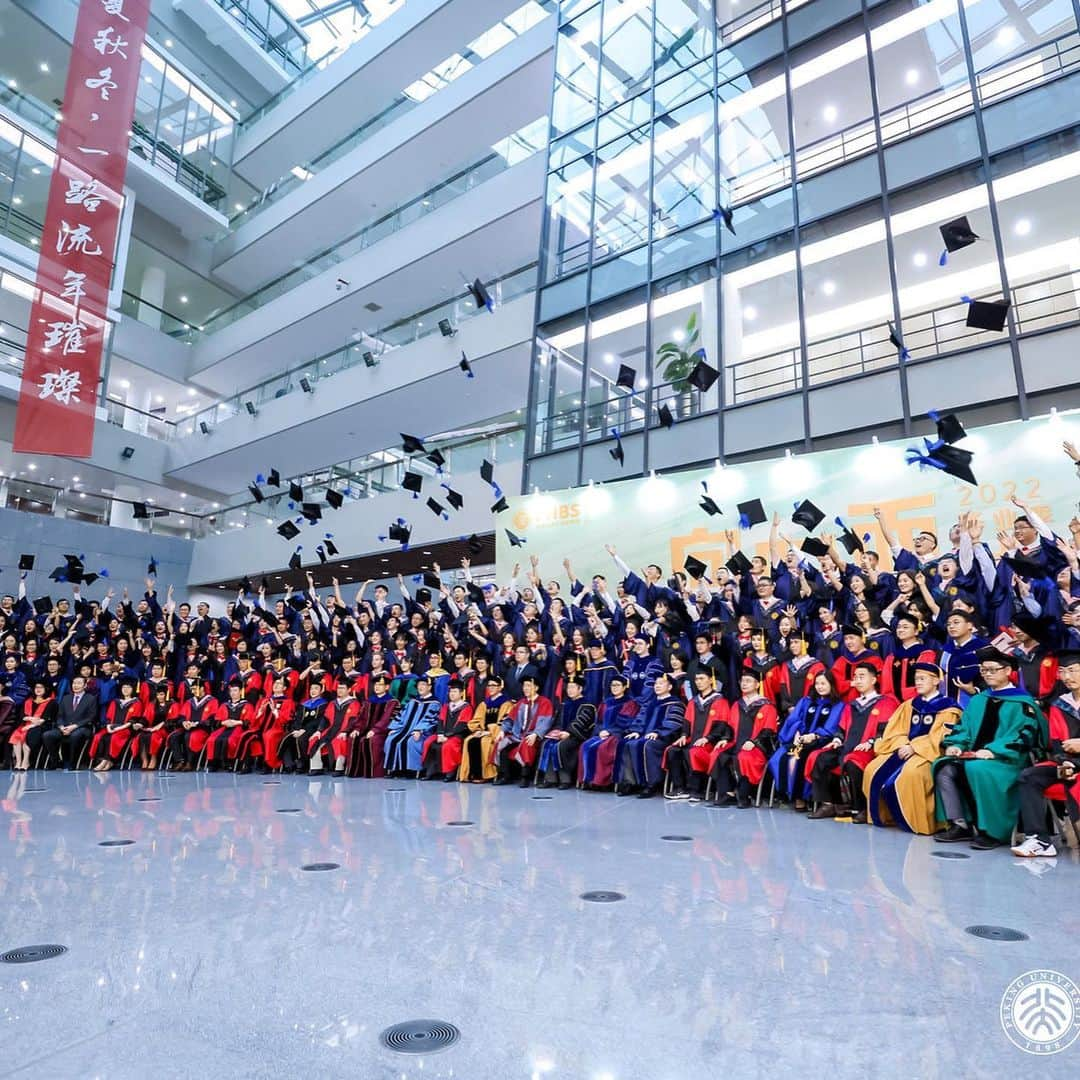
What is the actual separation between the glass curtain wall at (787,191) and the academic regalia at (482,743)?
15.0ft

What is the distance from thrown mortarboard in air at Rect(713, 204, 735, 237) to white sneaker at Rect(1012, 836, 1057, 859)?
331 inches

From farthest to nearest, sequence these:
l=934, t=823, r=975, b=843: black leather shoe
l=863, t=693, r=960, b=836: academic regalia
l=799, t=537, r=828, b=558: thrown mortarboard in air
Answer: l=799, t=537, r=828, b=558: thrown mortarboard in air, l=863, t=693, r=960, b=836: academic regalia, l=934, t=823, r=975, b=843: black leather shoe

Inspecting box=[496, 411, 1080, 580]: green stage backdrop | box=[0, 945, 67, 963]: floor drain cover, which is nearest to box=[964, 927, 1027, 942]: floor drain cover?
box=[0, 945, 67, 963]: floor drain cover

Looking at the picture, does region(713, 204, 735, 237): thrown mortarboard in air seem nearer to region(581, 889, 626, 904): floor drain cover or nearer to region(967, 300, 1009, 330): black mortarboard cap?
region(967, 300, 1009, 330): black mortarboard cap

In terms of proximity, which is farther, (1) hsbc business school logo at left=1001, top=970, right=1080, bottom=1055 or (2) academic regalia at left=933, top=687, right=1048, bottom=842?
(2) academic regalia at left=933, top=687, right=1048, bottom=842

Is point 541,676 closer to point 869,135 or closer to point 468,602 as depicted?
point 468,602

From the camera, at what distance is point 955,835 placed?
3.91 m

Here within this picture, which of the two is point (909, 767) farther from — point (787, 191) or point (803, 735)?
point (787, 191)

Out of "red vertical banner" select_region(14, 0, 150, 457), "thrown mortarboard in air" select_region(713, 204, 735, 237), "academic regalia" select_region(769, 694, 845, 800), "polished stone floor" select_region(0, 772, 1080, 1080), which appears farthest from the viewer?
"red vertical banner" select_region(14, 0, 150, 457)

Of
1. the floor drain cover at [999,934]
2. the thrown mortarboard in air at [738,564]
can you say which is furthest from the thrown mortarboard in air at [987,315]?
the floor drain cover at [999,934]

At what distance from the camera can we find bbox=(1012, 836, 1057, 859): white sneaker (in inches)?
136

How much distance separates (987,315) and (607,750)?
474cm

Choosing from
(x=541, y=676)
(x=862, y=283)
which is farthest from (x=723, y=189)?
(x=541, y=676)

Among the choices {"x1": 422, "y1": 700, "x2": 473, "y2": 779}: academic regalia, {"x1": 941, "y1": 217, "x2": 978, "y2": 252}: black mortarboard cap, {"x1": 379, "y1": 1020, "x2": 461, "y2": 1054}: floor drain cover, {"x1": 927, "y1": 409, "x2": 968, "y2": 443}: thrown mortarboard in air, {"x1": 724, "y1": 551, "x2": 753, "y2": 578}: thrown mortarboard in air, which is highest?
{"x1": 941, "y1": 217, "x2": 978, "y2": 252}: black mortarboard cap
